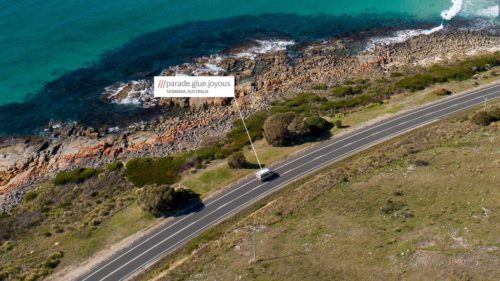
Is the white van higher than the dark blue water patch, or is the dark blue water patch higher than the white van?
the dark blue water patch

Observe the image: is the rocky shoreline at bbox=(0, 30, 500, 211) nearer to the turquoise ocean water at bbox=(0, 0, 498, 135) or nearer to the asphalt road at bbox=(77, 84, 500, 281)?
the turquoise ocean water at bbox=(0, 0, 498, 135)

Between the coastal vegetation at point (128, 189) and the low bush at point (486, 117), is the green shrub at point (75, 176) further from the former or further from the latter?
the low bush at point (486, 117)

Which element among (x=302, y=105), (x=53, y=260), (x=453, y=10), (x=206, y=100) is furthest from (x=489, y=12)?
(x=53, y=260)

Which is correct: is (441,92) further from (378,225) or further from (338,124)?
(378,225)

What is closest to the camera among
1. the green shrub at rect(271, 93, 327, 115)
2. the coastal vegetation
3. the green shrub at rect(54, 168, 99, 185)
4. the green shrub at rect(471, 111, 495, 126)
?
the coastal vegetation

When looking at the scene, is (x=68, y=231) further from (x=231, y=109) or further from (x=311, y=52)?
(x=311, y=52)

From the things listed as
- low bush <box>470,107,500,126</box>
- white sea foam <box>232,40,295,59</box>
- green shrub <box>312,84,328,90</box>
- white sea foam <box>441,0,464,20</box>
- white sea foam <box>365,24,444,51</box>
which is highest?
white sea foam <box>441,0,464,20</box>

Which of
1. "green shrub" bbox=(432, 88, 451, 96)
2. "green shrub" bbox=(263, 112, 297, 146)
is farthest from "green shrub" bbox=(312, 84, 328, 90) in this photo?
"green shrub" bbox=(263, 112, 297, 146)
